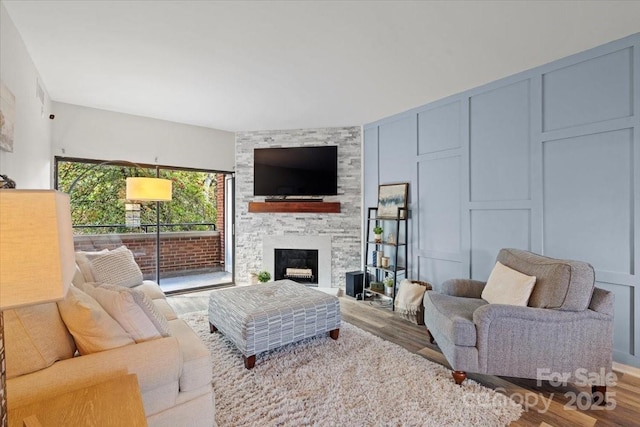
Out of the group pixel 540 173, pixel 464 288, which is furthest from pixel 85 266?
pixel 540 173

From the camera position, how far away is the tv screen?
15.4 ft

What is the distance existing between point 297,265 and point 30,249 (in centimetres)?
437

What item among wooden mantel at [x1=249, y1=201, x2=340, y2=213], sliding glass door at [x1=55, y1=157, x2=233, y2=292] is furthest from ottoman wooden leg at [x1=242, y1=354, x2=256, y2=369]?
sliding glass door at [x1=55, y1=157, x2=233, y2=292]

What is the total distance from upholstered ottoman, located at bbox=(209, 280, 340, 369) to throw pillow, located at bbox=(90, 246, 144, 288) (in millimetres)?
826

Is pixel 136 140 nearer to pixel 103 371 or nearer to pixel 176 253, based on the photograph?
pixel 176 253

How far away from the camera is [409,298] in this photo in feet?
11.4

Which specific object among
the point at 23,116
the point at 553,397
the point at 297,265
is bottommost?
the point at 553,397

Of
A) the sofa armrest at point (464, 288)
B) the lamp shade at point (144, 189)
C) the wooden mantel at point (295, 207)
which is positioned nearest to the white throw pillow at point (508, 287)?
the sofa armrest at point (464, 288)

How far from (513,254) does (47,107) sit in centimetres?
511

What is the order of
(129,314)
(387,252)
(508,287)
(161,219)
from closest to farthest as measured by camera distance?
(129,314) < (508,287) < (387,252) < (161,219)

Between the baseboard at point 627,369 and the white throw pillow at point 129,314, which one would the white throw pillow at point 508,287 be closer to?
the baseboard at point 627,369

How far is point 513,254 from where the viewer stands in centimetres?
266

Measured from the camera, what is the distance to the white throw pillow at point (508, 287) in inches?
86.8

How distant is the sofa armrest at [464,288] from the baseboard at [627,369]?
1.11 metres
